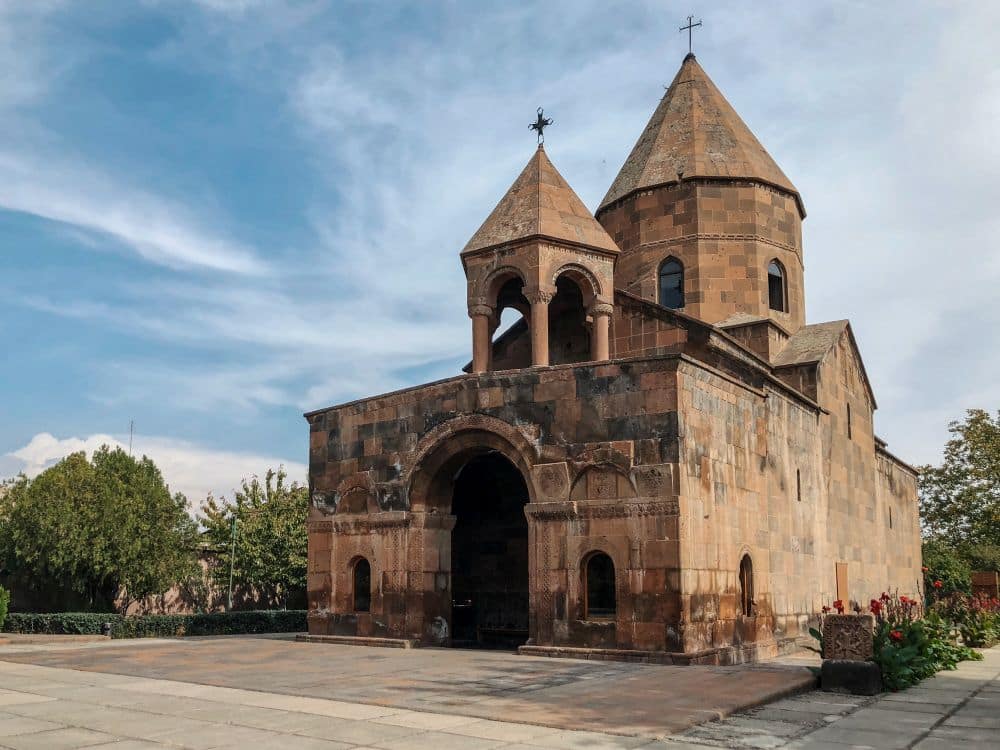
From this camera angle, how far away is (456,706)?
27.6 ft

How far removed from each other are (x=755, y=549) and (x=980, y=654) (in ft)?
11.9

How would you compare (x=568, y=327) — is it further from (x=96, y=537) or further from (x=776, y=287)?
(x=96, y=537)

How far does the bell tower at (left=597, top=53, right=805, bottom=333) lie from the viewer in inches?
785

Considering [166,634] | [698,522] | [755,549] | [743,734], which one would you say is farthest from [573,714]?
[166,634]

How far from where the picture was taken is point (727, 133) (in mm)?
21188

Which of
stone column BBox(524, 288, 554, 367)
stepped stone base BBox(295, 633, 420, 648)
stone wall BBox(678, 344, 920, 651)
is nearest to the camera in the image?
stone wall BBox(678, 344, 920, 651)

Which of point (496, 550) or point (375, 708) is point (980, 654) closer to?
point (496, 550)

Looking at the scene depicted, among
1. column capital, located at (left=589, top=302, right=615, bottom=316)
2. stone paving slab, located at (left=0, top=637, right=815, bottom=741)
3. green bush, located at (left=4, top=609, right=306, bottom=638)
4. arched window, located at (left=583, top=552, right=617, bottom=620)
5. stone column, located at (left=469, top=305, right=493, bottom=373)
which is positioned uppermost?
column capital, located at (left=589, top=302, right=615, bottom=316)

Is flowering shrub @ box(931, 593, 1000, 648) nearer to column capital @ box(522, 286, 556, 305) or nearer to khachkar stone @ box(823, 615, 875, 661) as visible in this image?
khachkar stone @ box(823, 615, 875, 661)

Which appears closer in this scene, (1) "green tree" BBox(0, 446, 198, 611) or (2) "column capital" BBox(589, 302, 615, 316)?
(2) "column capital" BBox(589, 302, 615, 316)

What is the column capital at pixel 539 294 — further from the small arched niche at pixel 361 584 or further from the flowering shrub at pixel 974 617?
the flowering shrub at pixel 974 617

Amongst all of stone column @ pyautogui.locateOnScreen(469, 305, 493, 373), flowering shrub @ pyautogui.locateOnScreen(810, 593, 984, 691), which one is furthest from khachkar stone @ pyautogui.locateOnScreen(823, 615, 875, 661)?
stone column @ pyautogui.locateOnScreen(469, 305, 493, 373)

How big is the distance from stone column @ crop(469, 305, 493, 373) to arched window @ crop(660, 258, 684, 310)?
577 cm

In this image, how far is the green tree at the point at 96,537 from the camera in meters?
21.8
